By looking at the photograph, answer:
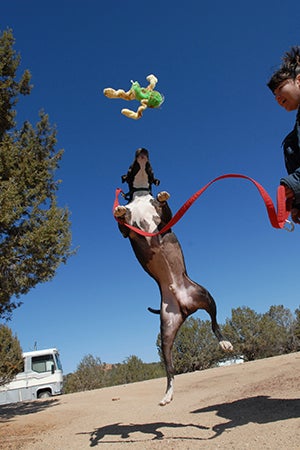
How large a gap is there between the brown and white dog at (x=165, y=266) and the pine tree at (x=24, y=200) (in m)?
5.81

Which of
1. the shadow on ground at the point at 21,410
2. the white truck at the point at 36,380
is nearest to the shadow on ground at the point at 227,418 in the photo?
the shadow on ground at the point at 21,410

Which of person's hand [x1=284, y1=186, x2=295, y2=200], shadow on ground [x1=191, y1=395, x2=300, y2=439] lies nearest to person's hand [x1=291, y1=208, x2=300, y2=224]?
person's hand [x1=284, y1=186, x2=295, y2=200]

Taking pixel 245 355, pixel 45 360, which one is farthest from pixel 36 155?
pixel 245 355

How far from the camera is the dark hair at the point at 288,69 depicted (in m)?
3.59

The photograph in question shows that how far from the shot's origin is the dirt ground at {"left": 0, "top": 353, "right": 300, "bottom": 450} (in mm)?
4254

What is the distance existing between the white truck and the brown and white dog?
16469mm

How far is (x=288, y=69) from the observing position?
358 cm

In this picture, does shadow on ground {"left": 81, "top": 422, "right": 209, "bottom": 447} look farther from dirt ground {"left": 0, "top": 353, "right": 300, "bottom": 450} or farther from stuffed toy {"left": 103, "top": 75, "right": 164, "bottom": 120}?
stuffed toy {"left": 103, "top": 75, "right": 164, "bottom": 120}

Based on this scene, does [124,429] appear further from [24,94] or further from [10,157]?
[24,94]

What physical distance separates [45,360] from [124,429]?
15.2 m

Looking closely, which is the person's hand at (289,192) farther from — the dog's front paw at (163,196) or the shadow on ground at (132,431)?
the shadow on ground at (132,431)

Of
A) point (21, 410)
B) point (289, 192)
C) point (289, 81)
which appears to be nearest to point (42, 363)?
point (21, 410)

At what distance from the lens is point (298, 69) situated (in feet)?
11.8

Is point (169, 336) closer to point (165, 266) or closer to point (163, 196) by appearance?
point (165, 266)
